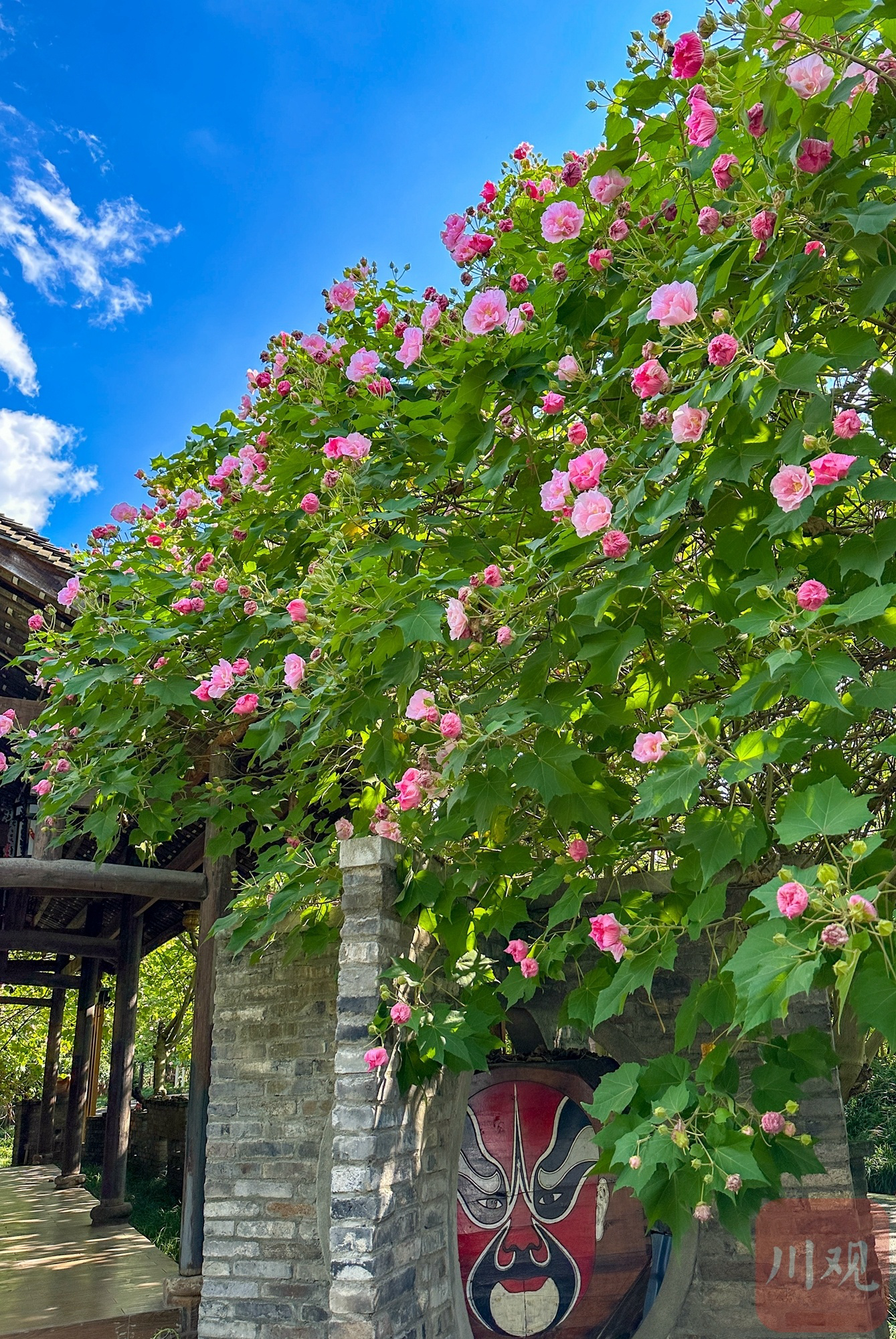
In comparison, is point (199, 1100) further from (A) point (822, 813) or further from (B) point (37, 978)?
(B) point (37, 978)

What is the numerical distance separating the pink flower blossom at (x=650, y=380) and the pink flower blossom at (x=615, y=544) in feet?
1.20

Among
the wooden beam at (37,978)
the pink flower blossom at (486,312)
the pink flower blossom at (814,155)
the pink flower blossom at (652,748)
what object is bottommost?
the pink flower blossom at (652,748)

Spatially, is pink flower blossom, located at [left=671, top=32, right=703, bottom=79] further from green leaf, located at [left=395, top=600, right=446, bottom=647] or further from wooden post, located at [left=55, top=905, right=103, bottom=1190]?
wooden post, located at [left=55, top=905, right=103, bottom=1190]

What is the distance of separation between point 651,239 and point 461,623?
1217 millimetres

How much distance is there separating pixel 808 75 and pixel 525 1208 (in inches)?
174

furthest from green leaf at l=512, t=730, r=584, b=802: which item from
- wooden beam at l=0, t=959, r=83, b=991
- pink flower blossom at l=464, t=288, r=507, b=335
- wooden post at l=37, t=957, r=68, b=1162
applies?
wooden post at l=37, t=957, r=68, b=1162

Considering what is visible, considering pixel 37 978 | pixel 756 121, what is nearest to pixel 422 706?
pixel 756 121

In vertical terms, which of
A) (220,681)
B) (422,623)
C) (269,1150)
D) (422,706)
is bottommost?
(269,1150)

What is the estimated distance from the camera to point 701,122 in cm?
230

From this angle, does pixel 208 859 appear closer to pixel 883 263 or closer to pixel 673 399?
pixel 673 399

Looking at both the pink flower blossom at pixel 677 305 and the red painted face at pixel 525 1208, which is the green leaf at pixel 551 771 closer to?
the pink flower blossom at pixel 677 305

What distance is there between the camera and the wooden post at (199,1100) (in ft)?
16.5

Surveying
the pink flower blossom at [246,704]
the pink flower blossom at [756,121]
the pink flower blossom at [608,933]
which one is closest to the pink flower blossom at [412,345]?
the pink flower blossom at [756,121]

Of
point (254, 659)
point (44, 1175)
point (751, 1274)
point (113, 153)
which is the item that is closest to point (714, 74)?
point (254, 659)
